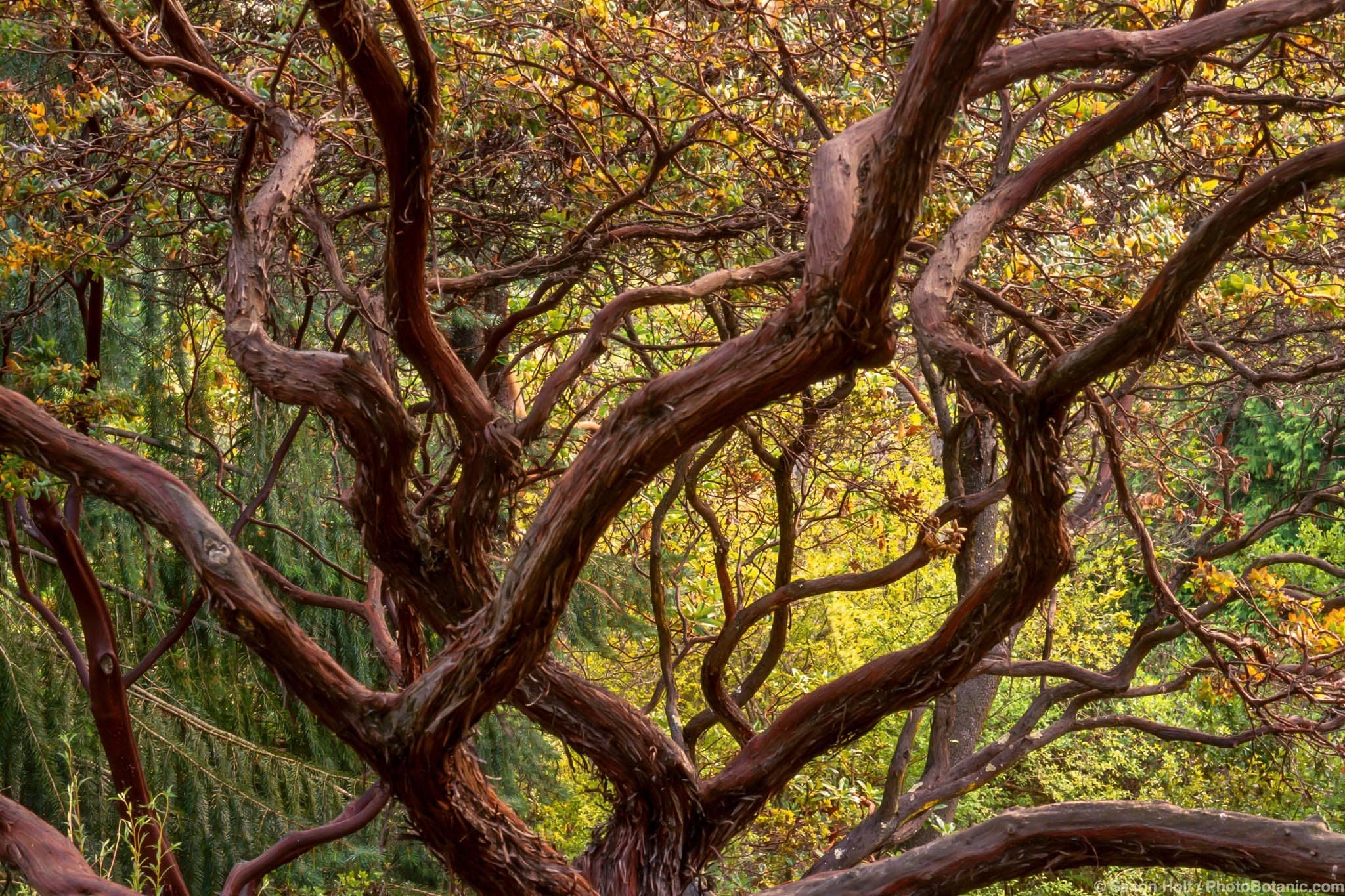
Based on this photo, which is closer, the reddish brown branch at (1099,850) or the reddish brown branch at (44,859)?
the reddish brown branch at (1099,850)

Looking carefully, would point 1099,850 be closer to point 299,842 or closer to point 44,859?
point 299,842

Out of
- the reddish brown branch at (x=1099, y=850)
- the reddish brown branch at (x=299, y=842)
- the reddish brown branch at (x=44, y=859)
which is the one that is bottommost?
the reddish brown branch at (x=44, y=859)

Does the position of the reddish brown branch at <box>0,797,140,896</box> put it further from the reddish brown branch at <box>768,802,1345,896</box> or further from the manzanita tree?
the reddish brown branch at <box>768,802,1345,896</box>

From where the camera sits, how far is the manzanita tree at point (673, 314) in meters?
3.01

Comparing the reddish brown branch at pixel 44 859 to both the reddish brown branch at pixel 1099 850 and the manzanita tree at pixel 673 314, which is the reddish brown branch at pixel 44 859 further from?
the reddish brown branch at pixel 1099 850

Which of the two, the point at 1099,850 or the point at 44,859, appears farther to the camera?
the point at 44,859

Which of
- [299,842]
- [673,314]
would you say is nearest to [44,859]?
[299,842]

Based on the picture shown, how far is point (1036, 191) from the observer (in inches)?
136

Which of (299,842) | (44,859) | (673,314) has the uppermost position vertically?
(673,314)

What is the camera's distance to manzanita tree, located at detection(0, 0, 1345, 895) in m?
3.01

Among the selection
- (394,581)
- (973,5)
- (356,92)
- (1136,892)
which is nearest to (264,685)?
(394,581)

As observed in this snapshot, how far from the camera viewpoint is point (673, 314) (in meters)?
6.62

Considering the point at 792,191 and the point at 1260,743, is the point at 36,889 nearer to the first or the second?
the point at 792,191

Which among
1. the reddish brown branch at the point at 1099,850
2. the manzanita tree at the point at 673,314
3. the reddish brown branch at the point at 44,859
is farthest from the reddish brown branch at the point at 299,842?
the reddish brown branch at the point at 1099,850
